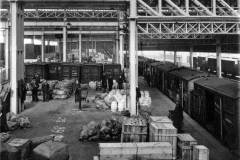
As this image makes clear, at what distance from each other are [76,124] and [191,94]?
627 centimetres

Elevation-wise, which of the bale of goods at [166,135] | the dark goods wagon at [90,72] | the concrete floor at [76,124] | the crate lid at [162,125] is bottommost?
the concrete floor at [76,124]

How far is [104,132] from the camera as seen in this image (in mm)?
12664

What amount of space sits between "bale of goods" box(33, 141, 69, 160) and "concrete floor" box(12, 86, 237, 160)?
1296 mm

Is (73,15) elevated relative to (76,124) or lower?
elevated

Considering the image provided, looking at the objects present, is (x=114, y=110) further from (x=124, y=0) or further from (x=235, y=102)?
(x=235, y=102)

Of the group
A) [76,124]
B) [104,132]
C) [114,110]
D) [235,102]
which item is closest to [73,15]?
[114,110]

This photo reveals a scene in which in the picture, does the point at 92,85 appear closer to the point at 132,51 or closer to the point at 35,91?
the point at 35,91

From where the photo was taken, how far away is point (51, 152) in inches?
349

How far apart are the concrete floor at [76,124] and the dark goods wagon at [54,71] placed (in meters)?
7.83

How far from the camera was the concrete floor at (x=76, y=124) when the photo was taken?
11.2 meters

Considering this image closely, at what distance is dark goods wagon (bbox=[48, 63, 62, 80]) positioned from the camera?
99.7 feet

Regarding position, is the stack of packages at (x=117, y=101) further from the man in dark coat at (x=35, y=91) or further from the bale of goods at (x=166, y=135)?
the bale of goods at (x=166, y=135)

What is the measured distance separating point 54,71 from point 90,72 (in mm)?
3670

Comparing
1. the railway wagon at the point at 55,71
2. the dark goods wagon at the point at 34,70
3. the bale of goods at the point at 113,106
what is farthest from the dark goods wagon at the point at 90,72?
the bale of goods at the point at 113,106
